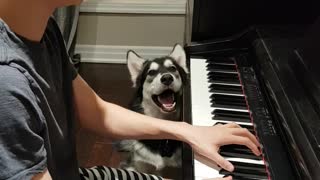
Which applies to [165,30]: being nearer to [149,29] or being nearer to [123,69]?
[149,29]

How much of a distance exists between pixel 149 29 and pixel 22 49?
7.19ft

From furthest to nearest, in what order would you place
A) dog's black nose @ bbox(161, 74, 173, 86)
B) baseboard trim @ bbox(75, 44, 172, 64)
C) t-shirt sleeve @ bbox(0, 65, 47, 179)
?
baseboard trim @ bbox(75, 44, 172, 64)
dog's black nose @ bbox(161, 74, 173, 86)
t-shirt sleeve @ bbox(0, 65, 47, 179)

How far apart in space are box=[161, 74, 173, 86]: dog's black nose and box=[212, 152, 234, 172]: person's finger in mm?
801

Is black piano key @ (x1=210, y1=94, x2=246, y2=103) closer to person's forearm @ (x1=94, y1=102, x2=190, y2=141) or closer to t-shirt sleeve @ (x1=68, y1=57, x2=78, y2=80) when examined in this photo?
person's forearm @ (x1=94, y1=102, x2=190, y2=141)

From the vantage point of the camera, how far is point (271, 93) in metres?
1.06

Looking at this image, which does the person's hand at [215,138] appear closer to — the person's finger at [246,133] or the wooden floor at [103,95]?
the person's finger at [246,133]

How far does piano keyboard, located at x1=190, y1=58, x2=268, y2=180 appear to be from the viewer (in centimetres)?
95

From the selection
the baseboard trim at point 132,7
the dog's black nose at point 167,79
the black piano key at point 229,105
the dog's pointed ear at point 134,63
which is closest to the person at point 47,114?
the black piano key at point 229,105

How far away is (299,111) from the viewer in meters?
0.96

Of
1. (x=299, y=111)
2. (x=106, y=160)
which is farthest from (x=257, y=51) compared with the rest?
(x=106, y=160)

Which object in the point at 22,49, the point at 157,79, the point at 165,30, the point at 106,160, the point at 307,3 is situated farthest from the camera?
the point at 165,30

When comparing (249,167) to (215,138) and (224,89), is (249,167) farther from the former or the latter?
(224,89)

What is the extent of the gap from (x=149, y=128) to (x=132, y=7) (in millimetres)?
1802

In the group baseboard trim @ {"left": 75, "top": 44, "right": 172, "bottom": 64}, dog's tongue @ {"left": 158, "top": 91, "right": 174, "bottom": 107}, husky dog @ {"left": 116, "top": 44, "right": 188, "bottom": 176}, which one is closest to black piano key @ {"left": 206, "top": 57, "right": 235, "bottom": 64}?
husky dog @ {"left": 116, "top": 44, "right": 188, "bottom": 176}
